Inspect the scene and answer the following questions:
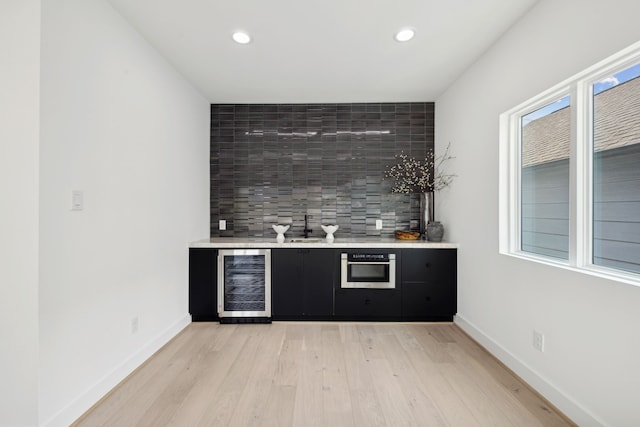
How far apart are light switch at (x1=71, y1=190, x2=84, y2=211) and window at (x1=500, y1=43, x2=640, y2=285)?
9.81 feet

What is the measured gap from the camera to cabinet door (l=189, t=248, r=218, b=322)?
327 cm

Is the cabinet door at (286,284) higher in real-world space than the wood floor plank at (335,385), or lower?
higher

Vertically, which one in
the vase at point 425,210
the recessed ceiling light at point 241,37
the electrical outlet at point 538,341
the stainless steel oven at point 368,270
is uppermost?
the recessed ceiling light at point 241,37

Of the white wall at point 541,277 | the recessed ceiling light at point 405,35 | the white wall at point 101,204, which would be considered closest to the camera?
the white wall at point 541,277

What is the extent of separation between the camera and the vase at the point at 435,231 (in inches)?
135

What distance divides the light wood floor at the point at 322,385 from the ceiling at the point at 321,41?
8.70ft

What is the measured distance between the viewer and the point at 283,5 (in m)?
2.03

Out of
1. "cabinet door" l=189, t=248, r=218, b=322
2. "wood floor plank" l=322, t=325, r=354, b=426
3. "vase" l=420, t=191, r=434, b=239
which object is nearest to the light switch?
"cabinet door" l=189, t=248, r=218, b=322

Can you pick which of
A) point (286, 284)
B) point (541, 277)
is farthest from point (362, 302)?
point (541, 277)

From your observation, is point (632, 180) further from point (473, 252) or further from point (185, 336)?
point (185, 336)

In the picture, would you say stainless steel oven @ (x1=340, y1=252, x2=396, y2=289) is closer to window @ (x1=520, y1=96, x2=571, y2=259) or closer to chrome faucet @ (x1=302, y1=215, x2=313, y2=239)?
chrome faucet @ (x1=302, y1=215, x2=313, y2=239)

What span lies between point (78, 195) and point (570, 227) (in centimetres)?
300

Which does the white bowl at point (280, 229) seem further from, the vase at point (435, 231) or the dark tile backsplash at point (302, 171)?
the vase at point (435, 231)

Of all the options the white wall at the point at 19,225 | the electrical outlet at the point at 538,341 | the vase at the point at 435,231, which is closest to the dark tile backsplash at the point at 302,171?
the vase at the point at 435,231
